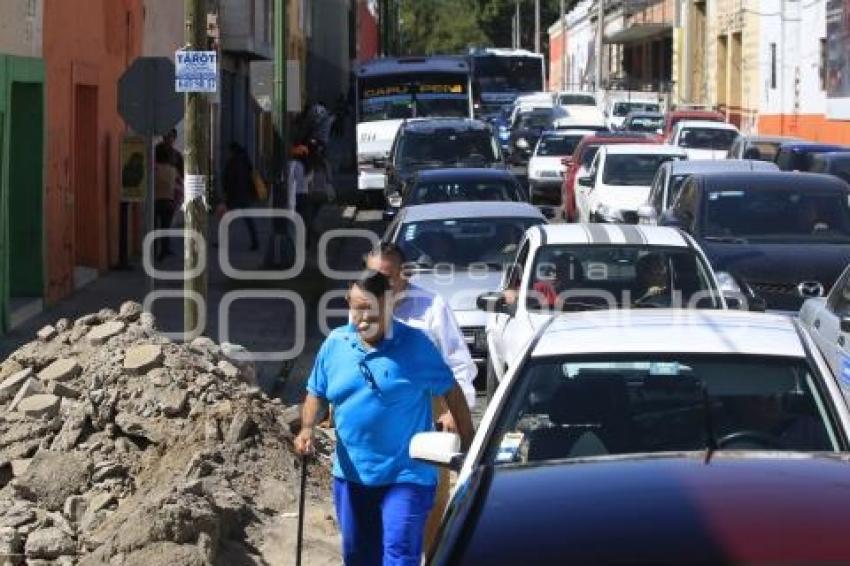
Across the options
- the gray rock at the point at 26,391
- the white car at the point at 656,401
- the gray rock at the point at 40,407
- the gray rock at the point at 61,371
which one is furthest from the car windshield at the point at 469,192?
the white car at the point at 656,401

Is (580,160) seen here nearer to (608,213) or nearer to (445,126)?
(445,126)

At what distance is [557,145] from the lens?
3944 centimetres

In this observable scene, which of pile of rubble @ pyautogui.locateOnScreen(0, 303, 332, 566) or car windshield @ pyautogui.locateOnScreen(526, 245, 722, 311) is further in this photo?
car windshield @ pyautogui.locateOnScreen(526, 245, 722, 311)

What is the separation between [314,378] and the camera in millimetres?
7562

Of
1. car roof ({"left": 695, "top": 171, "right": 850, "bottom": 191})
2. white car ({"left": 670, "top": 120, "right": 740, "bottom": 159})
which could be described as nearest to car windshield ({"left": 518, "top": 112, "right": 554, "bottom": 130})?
white car ({"left": 670, "top": 120, "right": 740, "bottom": 159})

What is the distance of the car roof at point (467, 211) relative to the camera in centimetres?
1652

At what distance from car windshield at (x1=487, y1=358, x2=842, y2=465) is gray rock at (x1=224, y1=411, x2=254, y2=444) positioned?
4704mm

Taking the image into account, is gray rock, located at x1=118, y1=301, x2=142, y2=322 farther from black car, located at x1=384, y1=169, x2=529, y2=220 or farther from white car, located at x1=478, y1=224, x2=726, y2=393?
black car, located at x1=384, y1=169, x2=529, y2=220

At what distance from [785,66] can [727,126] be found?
13328 mm

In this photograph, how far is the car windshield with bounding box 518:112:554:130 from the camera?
51.5 m

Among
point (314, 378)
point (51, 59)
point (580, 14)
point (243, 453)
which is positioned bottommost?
point (243, 453)

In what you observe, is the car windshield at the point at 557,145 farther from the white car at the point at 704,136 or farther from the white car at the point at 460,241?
the white car at the point at 460,241

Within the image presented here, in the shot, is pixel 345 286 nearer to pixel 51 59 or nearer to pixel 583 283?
pixel 51 59

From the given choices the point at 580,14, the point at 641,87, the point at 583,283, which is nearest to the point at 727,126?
the point at 583,283
